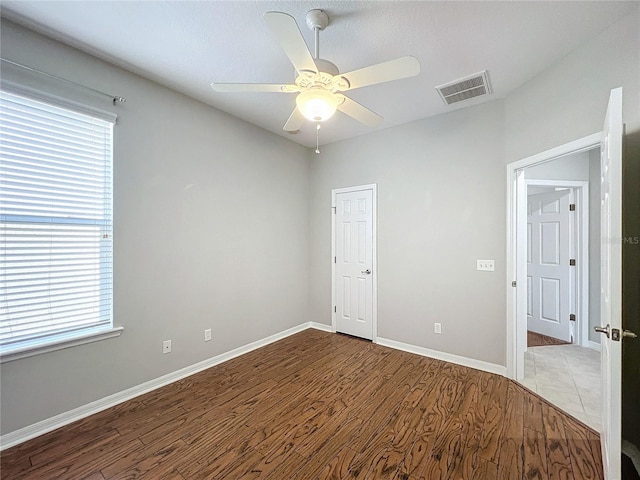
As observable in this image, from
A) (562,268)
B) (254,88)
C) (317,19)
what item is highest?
(317,19)

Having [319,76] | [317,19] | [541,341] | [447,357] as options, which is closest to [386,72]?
[319,76]

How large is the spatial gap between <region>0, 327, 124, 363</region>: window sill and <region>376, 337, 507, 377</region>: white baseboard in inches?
118

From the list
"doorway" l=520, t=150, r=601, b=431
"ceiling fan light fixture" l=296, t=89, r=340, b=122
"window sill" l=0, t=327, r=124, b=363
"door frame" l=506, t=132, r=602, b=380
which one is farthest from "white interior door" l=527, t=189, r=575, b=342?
"window sill" l=0, t=327, r=124, b=363

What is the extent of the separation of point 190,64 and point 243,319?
8.90 feet

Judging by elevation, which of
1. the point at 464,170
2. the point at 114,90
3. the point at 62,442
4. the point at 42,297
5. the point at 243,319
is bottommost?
the point at 62,442

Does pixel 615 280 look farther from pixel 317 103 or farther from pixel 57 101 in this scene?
pixel 57 101

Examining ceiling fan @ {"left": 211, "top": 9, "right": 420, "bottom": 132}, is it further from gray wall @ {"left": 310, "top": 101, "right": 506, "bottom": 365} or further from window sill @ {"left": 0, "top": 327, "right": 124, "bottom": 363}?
window sill @ {"left": 0, "top": 327, "right": 124, "bottom": 363}

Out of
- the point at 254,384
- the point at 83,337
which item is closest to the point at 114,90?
the point at 83,337

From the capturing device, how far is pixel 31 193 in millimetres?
1940

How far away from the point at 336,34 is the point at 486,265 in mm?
2612

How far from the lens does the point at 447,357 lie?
3.18 metres

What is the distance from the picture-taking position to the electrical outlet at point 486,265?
2893 millimetres

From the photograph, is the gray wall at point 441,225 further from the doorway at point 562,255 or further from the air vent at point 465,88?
the doorway at point 562,255

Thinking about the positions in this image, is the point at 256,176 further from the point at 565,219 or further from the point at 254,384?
the point at 565,219
